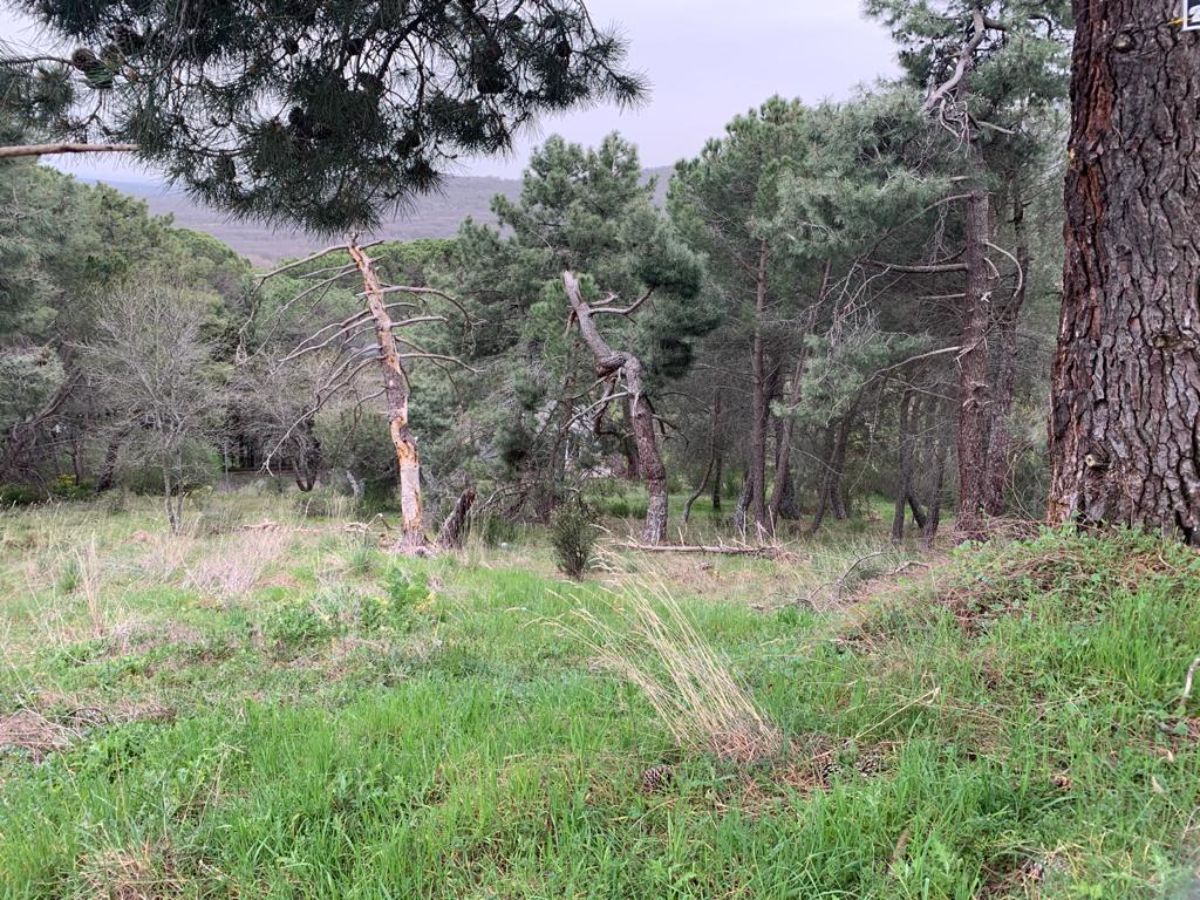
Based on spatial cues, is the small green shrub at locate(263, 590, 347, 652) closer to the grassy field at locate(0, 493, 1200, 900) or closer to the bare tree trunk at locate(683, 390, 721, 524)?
the grassy field at locate(0, 493, 1200, 900)

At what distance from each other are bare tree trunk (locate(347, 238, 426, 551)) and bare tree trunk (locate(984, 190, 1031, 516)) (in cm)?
802

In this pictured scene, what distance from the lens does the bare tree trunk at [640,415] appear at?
1197 centimetres

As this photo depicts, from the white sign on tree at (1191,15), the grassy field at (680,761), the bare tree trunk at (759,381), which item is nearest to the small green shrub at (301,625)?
the grassy field at (680,761)

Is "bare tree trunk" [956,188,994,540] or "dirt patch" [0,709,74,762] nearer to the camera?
"dirt patch" [0,709,74,762]

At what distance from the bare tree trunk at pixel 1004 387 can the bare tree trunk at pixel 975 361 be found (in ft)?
0.63

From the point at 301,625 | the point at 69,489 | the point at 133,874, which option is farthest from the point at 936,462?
the point at 69,489

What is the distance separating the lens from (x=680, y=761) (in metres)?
2.16

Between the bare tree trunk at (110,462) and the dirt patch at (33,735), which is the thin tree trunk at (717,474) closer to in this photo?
the bare tree trunk at (110,462)

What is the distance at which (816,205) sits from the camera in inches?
378

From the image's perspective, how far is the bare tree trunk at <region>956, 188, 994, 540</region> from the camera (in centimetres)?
936

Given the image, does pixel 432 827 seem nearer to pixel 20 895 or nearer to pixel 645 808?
pixel 645 808

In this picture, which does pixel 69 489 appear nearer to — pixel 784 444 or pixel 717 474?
pixel 717 474

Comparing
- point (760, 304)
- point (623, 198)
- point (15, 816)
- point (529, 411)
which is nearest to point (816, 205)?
point (760, 304)

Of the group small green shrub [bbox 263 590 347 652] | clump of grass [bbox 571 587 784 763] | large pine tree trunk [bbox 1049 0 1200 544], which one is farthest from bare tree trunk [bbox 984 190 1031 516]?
small green shrub [bbox 263 590 347 652]
